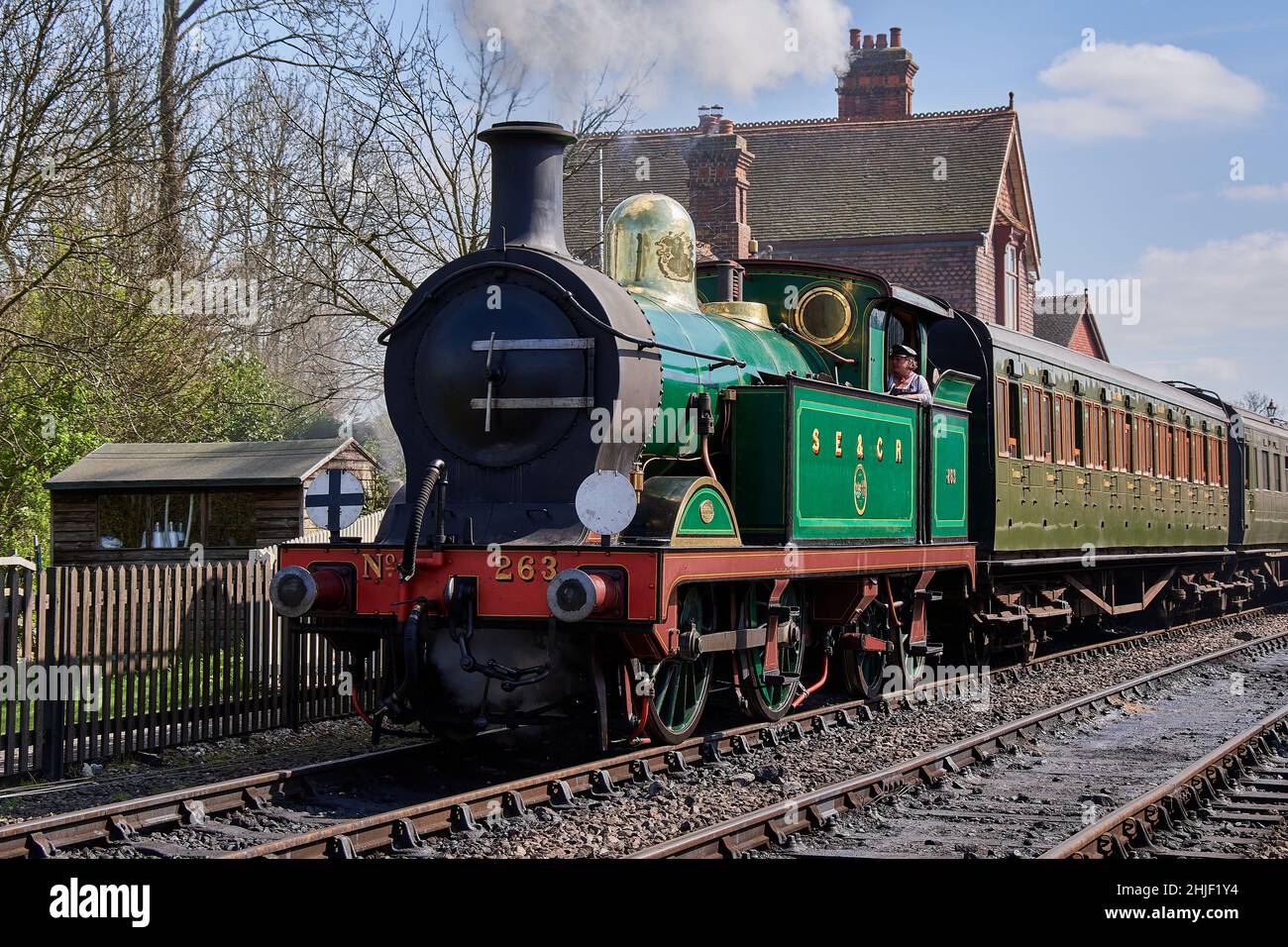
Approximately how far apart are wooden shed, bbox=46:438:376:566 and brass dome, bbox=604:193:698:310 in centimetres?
632

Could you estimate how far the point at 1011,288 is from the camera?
105ft

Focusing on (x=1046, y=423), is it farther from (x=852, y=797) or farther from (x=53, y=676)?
(x=53, y=676)

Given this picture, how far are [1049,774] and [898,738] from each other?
48.6 inches

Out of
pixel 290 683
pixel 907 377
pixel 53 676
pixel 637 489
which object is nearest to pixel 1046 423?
pixel 907 377

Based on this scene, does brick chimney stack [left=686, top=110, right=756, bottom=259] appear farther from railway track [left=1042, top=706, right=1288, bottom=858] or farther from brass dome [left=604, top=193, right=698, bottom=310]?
railway track [left=1042, top=706, right=1288, bottom=858]

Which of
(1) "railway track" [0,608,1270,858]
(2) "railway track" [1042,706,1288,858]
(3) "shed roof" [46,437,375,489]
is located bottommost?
(2) "railway track" [1042,706,1288,858]

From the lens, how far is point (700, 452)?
28.4 feet

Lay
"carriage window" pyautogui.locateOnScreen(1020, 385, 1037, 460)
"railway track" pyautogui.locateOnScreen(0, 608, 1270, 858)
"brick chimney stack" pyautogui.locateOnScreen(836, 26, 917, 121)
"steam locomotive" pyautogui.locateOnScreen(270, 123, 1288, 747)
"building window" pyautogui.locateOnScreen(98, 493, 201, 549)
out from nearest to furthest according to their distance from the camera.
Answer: "railway track" pyautogui.locateOnScreen(0, 608, 1270, 858) → "steam locomotive" pyautogui.locateOnScreen(270, 123, 1288, 747) → "carriage window" pyautogui.locateOnScreen(1020, 385, 1037, 460) → "building window" pyautogui.locateOnScreen(98, 493, 201, 549) → "brick chimney stack" pyautogui.locateOnScreen(836, 26, 917, 121)

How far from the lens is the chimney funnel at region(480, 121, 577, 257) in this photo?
8.03 metres

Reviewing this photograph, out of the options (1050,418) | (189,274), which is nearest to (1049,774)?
(1050,418)

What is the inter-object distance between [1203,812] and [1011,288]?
25978mm

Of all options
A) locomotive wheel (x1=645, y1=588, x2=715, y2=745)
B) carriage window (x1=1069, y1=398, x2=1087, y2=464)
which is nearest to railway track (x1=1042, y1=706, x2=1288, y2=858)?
locomotive wheel (x1=645, y1=588, x2=715, y2=745)

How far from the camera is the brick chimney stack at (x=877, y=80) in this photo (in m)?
34.3
